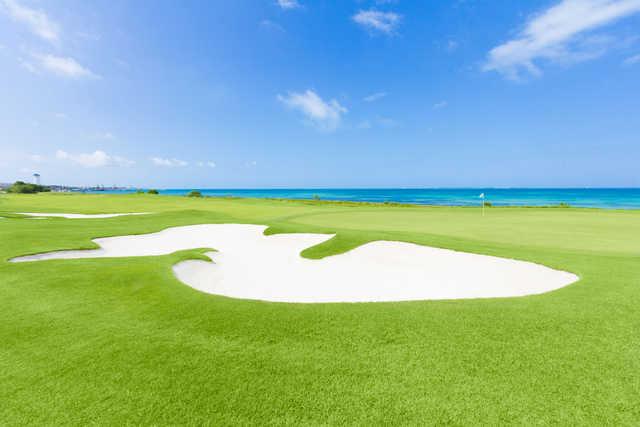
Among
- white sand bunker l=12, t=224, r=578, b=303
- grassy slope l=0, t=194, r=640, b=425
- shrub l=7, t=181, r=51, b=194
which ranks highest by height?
shrub l=7, t=181, r=51, b=194

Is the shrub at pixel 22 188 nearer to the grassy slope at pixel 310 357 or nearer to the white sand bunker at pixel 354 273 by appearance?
the white sand bunker at pixel 354 273

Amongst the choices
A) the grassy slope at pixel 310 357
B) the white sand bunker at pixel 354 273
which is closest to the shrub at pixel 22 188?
the white sand bunker at pixel 354 273

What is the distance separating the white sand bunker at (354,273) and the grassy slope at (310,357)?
4.52 feet

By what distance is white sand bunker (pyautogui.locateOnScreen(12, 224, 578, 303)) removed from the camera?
638cm

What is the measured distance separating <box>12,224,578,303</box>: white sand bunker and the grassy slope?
1378mm

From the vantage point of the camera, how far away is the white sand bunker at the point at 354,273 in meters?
6.38

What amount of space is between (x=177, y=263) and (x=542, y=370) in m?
7.64

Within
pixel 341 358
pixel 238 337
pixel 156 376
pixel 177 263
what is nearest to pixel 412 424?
pixel 341 358

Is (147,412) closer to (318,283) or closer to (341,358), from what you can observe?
(341,358)

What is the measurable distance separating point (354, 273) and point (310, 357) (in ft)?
15.9

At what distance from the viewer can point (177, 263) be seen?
7.32 m

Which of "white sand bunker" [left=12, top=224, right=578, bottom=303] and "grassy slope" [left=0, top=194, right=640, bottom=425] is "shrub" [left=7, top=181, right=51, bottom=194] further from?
"grassy slope" [left=0, top=194, right=640, bottom=425]

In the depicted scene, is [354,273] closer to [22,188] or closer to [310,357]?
[310,357]

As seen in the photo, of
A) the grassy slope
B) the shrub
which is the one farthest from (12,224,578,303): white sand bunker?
the shrub
